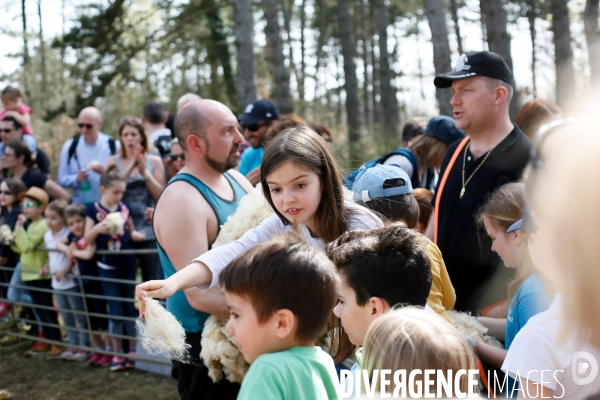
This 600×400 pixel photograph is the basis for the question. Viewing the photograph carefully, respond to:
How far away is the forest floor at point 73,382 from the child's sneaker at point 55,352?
94 millimetres

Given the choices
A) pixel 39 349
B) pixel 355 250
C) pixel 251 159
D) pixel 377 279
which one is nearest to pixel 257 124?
pixel 251 159

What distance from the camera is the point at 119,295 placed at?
635cm

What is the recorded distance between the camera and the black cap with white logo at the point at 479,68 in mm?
3928

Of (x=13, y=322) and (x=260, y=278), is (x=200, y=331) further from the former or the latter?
(x=13, y=322)

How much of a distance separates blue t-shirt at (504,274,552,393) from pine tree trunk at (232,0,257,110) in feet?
26.8

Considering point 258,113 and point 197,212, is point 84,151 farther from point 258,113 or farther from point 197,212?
point 197,212

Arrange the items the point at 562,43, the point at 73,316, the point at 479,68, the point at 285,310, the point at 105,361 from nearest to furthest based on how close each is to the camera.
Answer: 1. the point at 285,310
2. the point at 479,68
3. the point at 105,361
4. the point at 73,316
5. the point at 562,43

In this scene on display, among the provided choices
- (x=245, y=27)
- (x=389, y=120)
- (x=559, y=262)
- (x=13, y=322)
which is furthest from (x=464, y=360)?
(x=389, y=120)

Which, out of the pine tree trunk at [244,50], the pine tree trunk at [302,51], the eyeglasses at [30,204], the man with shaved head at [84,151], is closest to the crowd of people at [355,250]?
the eyeglasses at [30,204]

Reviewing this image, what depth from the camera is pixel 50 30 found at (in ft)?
100

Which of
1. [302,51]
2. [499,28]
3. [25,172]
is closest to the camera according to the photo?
[25,172]

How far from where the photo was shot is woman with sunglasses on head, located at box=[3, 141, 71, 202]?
295 inches

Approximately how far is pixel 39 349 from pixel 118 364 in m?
1.49

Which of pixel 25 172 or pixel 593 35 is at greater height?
pixel 593 35
